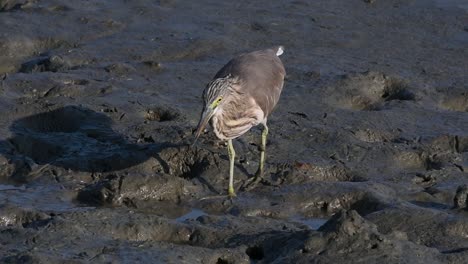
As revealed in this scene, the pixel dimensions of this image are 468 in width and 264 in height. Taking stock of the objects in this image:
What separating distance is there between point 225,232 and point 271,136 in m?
2.21

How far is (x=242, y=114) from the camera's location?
→ 8.91m

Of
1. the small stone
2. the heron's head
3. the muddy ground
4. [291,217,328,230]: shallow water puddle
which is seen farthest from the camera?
the heron's head

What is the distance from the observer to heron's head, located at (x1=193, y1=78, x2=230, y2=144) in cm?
859

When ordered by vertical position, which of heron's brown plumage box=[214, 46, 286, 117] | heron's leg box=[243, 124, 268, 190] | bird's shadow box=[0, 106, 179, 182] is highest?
heron's brown plumage box=[214, 46, 286, 117]

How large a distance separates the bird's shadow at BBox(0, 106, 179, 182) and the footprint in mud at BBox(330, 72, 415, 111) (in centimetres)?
216

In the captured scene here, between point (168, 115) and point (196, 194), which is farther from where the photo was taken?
point (168, 115)

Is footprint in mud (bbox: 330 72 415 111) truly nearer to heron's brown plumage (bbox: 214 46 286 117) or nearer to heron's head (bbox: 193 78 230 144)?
heron's brown plumage (bbox: 214 46 286 117)

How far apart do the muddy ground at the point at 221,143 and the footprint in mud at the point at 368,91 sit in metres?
0.02

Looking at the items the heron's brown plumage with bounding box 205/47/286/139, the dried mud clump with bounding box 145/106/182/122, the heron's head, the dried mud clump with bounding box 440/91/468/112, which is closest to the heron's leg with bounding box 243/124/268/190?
the heron's brown plumage with bounding box 205/47/286/139

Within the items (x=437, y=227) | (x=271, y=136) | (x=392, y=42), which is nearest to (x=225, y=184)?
(x=271, y=136)

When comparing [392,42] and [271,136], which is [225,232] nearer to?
[271,136]

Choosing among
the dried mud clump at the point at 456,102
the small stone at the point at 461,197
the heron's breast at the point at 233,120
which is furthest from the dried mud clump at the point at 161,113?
the small stone at the point at 461,197

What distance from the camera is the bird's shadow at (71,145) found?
9.25m

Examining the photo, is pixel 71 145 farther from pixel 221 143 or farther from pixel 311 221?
pixel 311 221
